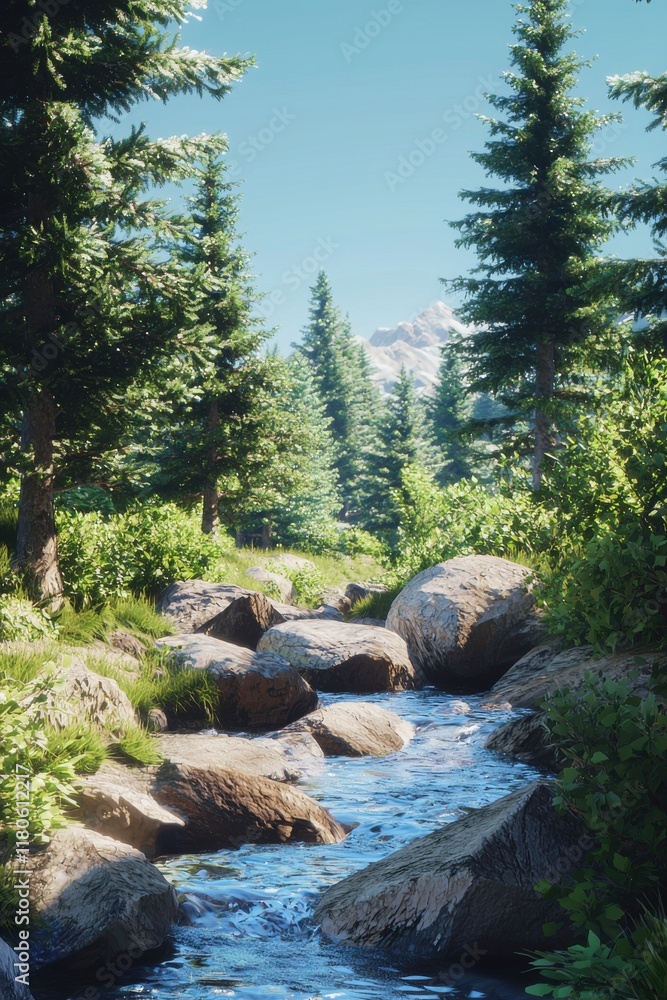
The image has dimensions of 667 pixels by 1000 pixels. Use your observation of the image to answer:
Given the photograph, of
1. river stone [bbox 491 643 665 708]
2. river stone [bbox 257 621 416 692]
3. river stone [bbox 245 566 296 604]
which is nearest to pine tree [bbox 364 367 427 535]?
river stone [bbox 245 566 296 604]

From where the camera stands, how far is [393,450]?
36.7 m

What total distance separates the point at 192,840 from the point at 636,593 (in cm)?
350

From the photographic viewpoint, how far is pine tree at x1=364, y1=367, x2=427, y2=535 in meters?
36.7

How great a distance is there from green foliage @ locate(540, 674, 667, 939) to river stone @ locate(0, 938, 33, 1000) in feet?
7.34

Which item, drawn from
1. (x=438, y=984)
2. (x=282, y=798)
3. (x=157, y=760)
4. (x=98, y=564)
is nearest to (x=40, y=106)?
(x=98, y=564)

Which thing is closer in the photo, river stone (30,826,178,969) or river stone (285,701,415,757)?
river stone (30,826,178,969)

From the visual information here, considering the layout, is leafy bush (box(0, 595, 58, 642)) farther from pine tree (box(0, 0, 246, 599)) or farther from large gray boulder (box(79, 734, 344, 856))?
large gray boulder (box(79, 734, 344, 856))

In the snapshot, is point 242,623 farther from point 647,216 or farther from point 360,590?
point 360,590

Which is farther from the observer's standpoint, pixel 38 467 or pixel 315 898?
pixel 38 467

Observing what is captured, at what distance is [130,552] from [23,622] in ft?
9.79

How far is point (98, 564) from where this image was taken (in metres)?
11.5

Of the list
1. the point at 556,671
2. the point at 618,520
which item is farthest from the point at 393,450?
the point at 618,520

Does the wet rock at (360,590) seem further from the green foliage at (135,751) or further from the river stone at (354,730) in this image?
the green foliage at (135,751)

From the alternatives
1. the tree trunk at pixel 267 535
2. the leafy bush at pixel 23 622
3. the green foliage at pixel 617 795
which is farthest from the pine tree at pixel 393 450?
the green foliage at pixel 617 795
